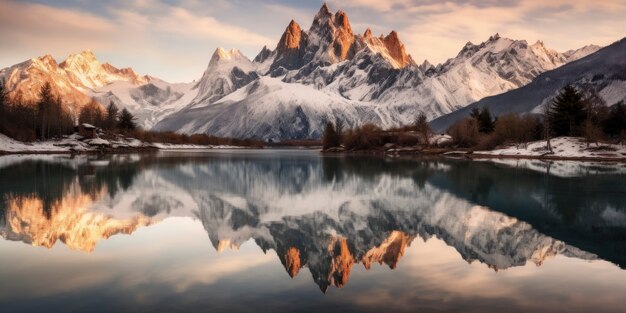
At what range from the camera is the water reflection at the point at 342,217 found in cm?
1496

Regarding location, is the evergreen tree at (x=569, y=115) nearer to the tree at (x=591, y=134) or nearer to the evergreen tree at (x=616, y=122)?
the evergreen tree at (x=616, y=122)

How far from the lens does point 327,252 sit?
14.9m

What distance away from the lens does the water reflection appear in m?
15.0

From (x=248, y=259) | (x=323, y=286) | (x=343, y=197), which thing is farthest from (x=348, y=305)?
(x=343, y=197)

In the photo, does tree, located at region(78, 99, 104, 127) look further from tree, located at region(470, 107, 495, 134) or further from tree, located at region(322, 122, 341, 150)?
tree, located at region(470, 107, 495, 134)

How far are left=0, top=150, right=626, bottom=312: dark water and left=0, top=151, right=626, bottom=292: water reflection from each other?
0.10m

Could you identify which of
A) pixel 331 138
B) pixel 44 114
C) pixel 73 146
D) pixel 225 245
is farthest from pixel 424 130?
pixel 225 245

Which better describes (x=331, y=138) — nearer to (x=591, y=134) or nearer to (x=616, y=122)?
(x=616, y=122)

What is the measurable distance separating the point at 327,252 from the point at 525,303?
246 inches

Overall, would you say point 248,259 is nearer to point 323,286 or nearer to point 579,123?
point 323,286

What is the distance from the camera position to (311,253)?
14711 mm

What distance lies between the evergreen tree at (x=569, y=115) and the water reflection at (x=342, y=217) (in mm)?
59327

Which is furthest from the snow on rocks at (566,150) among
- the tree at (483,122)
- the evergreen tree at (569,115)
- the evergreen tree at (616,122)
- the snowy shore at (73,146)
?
the snowy shore at (73,146)

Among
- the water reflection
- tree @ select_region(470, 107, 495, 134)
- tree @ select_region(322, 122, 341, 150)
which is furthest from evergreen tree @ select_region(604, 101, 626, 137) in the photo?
tree @ select_region(322, 122, 341, 150)
